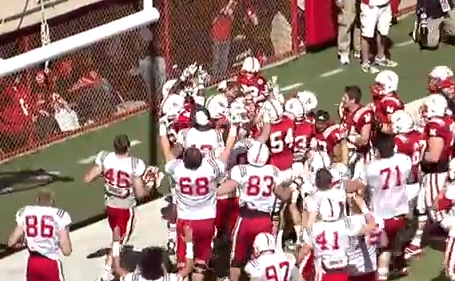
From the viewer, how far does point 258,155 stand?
41.4 ft

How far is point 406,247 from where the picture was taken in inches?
555

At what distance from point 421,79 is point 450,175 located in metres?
5.42

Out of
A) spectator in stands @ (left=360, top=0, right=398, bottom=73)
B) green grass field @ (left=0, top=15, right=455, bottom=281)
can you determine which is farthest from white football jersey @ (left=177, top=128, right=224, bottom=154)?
spectator in stands @ (left=360, top=0, right=398, bottom=73)

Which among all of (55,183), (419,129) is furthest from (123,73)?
(419,129)

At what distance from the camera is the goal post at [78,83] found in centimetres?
1644

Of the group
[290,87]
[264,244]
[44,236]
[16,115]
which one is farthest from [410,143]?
[16,115]

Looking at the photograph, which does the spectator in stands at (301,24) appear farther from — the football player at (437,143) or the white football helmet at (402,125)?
the white football helmet at (402,125)

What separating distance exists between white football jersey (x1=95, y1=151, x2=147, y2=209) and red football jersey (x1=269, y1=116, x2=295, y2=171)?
1.34 meters

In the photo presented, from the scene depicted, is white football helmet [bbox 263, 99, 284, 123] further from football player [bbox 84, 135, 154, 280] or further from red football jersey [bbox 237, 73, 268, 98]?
football player [bbox 84, 135, 154, 280]

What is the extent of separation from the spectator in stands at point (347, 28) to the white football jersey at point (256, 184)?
6245 millimetres

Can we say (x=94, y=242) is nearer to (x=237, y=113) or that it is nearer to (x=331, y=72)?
(x=237, y=113)

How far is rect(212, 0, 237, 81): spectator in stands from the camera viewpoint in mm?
18047

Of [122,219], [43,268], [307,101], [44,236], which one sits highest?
[307,101]

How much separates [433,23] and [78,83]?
5.17 m
